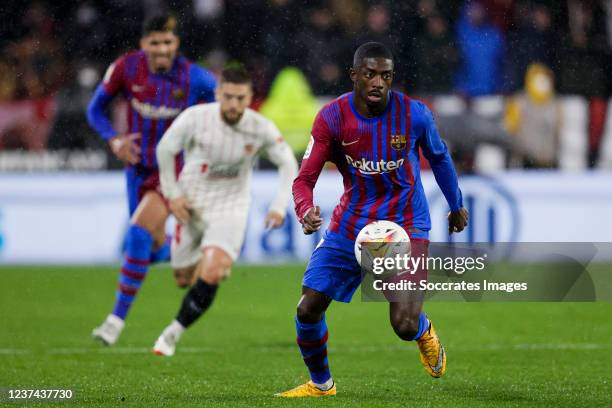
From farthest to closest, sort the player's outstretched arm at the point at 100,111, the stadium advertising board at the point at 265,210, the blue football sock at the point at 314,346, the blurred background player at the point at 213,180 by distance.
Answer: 1. the stadium advertising board at the point at 265,210
2. the player's outstretched arm at the point at 100,111
3. the blurred background player at the point at 213,180
4. the blue football sock at the point at 314,346

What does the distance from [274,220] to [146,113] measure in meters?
1.66

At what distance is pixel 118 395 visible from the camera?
612 centimetres

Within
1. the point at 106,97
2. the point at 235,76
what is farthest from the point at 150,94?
the point at 235,76

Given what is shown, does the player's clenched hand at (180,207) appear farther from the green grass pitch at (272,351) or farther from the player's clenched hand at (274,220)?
the green grass pitch at (272,351)

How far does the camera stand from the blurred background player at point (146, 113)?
8.69m

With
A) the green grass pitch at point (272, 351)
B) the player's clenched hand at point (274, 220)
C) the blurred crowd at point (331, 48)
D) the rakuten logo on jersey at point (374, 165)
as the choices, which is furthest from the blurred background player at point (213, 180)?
the blurred crowd at point (331, 48)

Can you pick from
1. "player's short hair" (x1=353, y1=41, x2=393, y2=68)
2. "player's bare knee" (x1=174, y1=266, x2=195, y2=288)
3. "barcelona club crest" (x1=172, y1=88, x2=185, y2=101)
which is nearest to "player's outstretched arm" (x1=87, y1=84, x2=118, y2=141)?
"barcelona club crest" (x1=172, y1=88, x2=185, y2=101)

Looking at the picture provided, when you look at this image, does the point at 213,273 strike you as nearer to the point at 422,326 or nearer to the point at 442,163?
the point at 422,326

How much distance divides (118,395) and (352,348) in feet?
8.66

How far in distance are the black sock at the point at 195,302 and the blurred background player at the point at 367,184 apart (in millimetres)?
1958

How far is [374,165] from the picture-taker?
19.7 ft

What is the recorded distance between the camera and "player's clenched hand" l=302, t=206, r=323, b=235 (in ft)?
18.3

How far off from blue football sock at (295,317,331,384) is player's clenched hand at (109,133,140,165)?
9.87 feet

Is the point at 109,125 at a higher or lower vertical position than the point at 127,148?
higher
